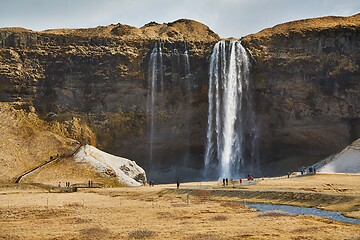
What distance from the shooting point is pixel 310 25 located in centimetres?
6850

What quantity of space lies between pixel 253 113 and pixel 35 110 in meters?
30.4

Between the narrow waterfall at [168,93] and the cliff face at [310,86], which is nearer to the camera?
the cliff face at [310,86]

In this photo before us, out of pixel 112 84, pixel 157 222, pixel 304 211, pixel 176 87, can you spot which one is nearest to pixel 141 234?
pixel 157 222

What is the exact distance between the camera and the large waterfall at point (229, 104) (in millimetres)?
64375

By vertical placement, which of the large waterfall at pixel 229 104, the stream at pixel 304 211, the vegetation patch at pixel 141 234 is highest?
the large waterfall at pixel 229 104

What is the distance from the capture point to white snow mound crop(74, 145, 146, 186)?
49656 millimetres

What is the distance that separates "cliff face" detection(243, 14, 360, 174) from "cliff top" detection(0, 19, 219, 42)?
9.23m

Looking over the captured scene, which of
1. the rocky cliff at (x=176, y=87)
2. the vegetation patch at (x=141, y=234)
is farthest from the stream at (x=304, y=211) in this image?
the rocky cliff at (x=176, y=87)

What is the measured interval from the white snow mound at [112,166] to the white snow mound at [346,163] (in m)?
21.2

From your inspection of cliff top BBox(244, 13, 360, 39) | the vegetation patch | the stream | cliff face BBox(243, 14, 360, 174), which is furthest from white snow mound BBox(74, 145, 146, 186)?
the vegetation patch

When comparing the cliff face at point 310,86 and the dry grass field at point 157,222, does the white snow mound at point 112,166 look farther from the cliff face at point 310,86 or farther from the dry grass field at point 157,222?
the cliff face at point 310,86

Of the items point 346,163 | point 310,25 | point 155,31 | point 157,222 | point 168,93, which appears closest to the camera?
point 157,222

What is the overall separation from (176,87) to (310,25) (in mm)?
22719

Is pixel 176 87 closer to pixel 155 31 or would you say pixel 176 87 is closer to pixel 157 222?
pixel 155 31
